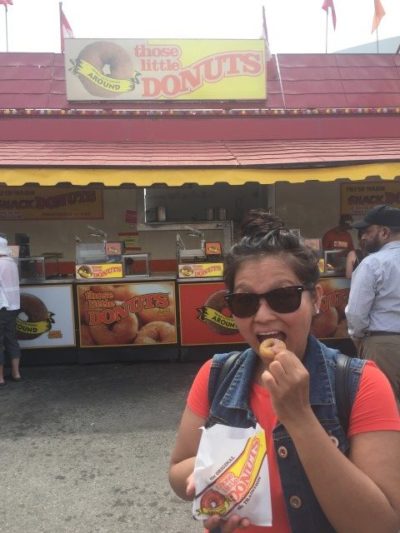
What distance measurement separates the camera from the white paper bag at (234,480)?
1.10 meters

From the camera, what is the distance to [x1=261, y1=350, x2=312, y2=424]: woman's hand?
103cm

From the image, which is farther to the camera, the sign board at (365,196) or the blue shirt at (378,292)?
the sign board at (365,196)

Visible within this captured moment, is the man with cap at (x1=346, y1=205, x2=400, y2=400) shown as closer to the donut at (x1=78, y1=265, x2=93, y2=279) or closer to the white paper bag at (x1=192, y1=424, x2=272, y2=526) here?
the white paper bag at (x1=192, y1=424, x2=272, y2=526)

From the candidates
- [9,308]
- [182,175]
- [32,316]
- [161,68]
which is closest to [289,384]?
[182,175]

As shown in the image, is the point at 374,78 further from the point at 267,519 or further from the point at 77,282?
the point at 267,519

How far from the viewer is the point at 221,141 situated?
24.9 ft

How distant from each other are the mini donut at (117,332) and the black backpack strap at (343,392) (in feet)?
15.9

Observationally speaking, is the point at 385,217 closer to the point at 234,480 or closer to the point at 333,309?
the point at 234,480

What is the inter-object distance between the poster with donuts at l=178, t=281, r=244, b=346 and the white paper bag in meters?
4.84

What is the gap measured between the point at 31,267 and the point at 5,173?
1.35 meters

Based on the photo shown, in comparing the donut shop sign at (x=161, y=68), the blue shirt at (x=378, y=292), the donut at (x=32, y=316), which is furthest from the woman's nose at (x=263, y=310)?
the donut shop sign at (x=161, y=68)

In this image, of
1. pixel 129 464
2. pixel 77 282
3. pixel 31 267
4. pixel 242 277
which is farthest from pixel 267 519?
pixel 31 267

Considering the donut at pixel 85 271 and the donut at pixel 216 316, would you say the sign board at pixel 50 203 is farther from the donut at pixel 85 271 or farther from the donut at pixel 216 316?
the donut at pixel 216 316

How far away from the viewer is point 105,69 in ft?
25.3
